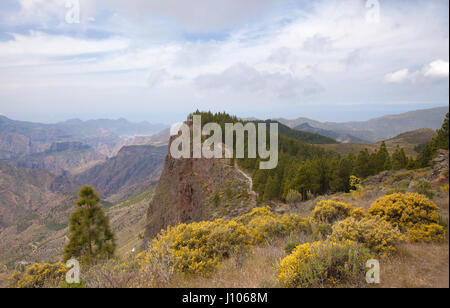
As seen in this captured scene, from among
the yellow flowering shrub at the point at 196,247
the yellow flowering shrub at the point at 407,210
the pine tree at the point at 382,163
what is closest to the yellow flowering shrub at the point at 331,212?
the yellow flowering shrub at the point at 407,210

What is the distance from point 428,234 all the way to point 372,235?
1.76 m

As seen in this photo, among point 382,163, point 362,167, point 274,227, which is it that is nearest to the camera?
point 274,227

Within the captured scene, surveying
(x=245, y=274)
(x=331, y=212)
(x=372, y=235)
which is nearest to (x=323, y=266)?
(x=245, y=274)

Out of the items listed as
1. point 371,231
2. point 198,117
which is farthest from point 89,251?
point 198,117

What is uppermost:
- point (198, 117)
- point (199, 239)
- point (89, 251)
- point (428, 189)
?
point (198, 117)

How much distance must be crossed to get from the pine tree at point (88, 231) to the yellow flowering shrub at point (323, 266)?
1411cm

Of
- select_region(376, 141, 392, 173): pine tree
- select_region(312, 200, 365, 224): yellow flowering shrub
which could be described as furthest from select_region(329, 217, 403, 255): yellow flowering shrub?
select_region(376, 141, 392, 173): pine tree

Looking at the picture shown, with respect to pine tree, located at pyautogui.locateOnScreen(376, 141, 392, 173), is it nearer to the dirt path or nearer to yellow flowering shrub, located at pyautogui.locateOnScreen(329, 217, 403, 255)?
the dirt path

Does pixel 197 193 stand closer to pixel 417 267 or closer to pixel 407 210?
pixel 407 210

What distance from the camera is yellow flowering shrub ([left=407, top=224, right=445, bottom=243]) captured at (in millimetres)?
6246

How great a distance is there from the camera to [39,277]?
7.20 metres
